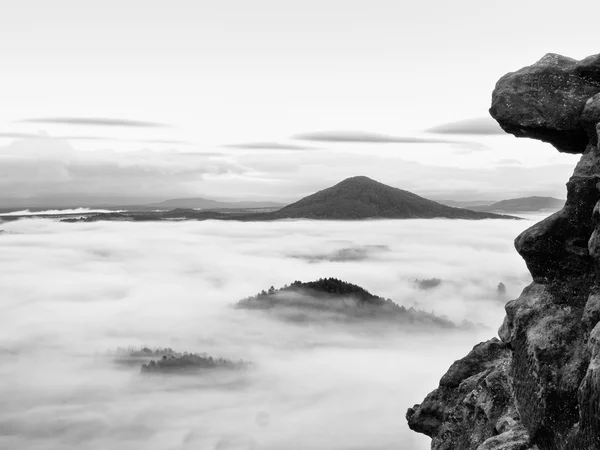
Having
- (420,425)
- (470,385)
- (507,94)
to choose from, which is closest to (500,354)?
(470,385)

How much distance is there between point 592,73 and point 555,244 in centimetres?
946

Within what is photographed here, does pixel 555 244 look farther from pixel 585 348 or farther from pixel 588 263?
pixel 585 348

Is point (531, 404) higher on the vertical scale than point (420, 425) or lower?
higher

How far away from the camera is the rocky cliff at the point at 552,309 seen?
2358 cm

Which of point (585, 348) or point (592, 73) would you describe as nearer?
point (585, 348)

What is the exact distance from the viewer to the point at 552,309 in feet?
88.7

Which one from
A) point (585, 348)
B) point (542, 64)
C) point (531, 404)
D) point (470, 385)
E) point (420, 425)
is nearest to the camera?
point (585, 348)

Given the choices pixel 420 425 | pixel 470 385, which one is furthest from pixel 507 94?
pixel 420 425

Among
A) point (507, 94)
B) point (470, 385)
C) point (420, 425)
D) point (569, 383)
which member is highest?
point (507, 94)

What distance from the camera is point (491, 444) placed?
26656 millimetres

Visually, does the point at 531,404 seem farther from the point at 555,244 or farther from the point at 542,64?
the point at 542,64

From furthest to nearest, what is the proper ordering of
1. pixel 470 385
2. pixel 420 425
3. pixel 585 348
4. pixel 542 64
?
pixel 420 425, pixel 470 385, pixel 542 64, pixel 585 348

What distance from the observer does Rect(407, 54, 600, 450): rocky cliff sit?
23578mm

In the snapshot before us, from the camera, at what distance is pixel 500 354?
3750 centimetres
